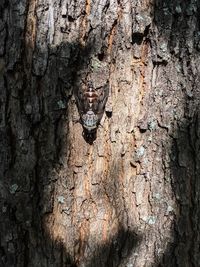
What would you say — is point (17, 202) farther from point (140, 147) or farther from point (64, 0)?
point (64, 0)

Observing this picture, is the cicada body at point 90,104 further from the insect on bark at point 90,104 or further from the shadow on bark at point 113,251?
the shadow on bark at point 113,251

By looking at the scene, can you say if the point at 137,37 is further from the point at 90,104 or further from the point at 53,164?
the point at 53,164

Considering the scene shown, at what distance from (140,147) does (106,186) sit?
0.17 meters

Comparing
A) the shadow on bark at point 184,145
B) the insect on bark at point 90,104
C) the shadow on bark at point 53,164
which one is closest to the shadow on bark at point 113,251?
the shadow on bark at point 53,164

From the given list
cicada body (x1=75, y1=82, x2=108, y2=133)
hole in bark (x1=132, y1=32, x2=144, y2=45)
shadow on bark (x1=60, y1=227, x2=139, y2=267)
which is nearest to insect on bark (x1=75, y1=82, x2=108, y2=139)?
cicada body (x1=75, y1=82, x2=108, y2=133)

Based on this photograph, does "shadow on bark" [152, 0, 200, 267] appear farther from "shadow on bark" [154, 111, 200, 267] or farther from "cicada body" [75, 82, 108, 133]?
"cicada body" [75, 82, 108, 133]

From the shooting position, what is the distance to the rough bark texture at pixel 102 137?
144cm

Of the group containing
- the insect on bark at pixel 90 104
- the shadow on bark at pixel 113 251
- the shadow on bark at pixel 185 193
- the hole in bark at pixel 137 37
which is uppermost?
the hole in bark at pixel 137 37

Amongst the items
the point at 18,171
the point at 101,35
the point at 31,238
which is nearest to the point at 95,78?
the point at 101,35

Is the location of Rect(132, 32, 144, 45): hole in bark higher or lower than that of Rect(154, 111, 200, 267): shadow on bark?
higher

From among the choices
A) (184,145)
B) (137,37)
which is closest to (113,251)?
(184,145)

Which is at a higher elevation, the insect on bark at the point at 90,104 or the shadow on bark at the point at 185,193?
the insect on bark at the point at 90,104

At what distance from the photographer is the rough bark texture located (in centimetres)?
144

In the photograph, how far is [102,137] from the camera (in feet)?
4.94
